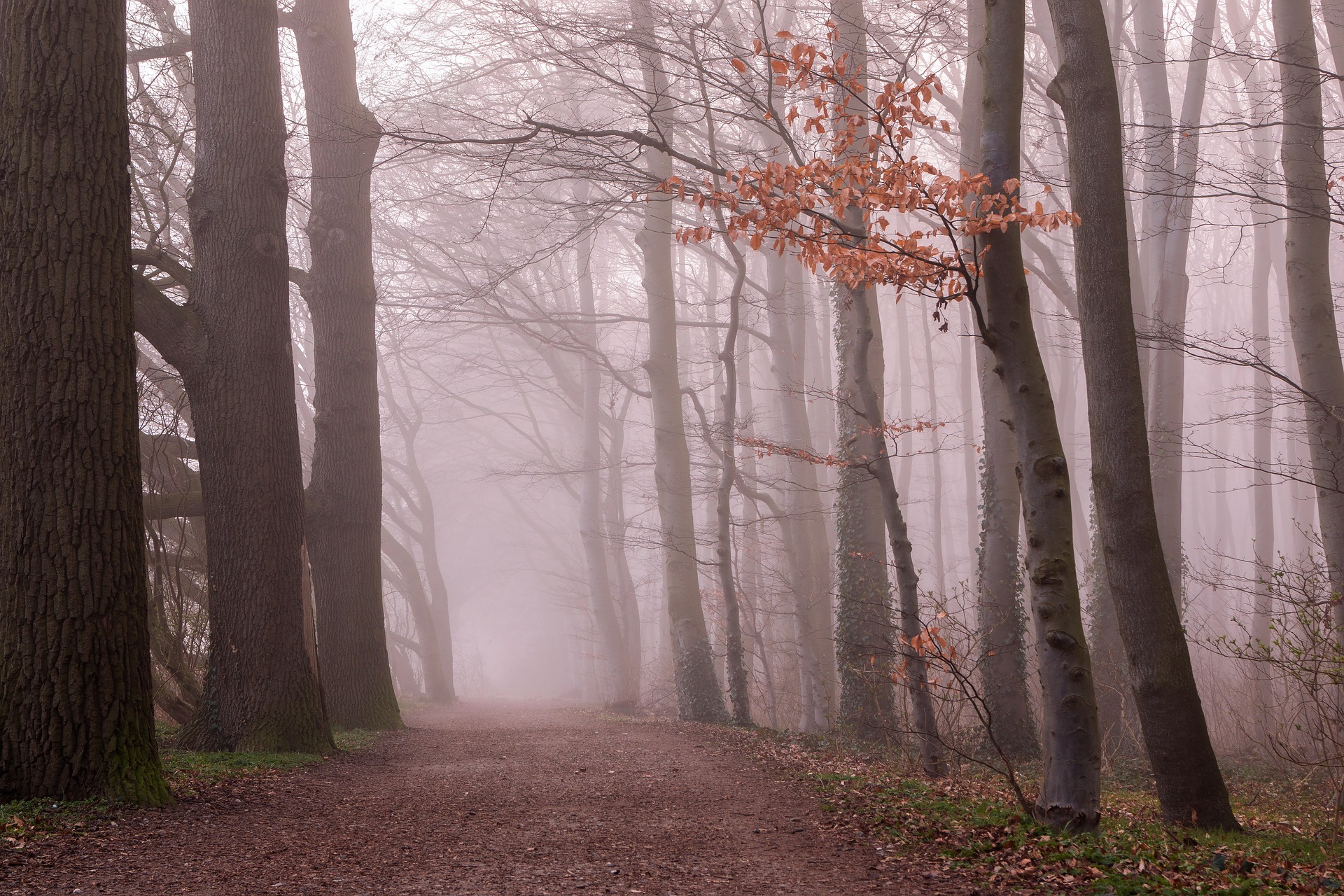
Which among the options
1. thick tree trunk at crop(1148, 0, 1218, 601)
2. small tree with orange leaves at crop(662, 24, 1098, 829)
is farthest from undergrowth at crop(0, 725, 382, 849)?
thick tree trunk at crop(1148, 0, 1218, 601)

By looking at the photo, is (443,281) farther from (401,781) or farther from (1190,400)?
(1190,400)

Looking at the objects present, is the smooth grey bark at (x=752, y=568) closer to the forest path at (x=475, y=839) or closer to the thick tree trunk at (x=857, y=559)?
the thick tree trunk at (x=857, y=559)

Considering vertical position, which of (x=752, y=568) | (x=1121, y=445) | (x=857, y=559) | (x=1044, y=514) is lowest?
(x=752, y=568)

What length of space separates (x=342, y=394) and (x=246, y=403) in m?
2.53

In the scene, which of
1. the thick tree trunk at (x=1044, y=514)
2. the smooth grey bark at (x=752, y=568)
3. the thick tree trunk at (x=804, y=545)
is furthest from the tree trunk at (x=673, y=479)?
the thick tree trunk at (x=1044, y=514)

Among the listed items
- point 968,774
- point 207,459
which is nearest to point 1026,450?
point 968,774

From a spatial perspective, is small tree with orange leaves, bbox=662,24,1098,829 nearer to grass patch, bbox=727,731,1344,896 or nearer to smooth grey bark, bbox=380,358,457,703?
grass patch, bbox=727,731,1344,896

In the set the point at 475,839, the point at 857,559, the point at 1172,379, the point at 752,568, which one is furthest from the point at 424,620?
the point at 475,839

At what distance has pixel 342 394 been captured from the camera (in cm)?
959

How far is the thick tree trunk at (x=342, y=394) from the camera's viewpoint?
9.30m

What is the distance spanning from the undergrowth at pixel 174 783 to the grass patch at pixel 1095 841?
3643 millimetres

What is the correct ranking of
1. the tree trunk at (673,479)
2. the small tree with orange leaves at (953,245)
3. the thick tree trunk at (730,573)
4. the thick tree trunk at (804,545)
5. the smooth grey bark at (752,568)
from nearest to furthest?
the small tree with orange leaves at (953,245) < the thick tree trunk at (730,573) < the tree trunk at (673,479) < the thick tree trunk at (804,545) < the smooth grey bark at (752,568)

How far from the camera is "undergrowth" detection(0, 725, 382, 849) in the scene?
4039 millimetres

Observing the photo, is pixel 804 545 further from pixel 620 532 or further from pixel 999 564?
pixel 620 532
